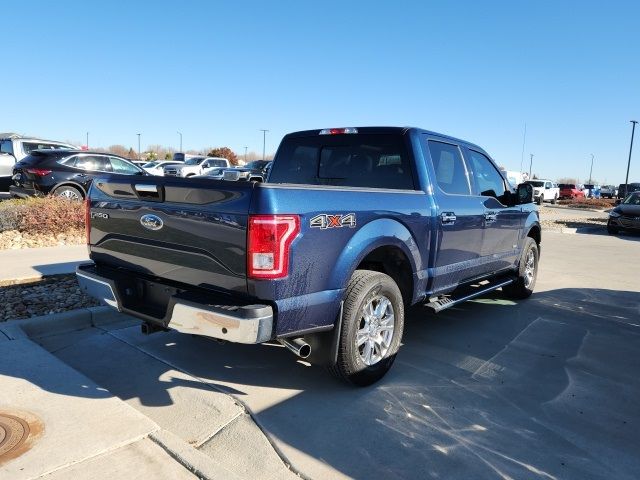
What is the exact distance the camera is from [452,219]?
4.75 metres

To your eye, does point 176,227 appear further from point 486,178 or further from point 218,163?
point 218,163

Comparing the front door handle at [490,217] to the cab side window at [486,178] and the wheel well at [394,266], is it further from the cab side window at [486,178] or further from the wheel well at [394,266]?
the wheel well at [394,266]

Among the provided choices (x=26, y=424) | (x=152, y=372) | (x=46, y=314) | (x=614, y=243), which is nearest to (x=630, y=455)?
(x=152, y=372)

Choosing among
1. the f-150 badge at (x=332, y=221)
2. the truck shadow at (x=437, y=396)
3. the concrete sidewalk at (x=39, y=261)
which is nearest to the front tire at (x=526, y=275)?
the truck shadow at (x=437, y=396)

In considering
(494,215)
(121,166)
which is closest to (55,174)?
(121,166)

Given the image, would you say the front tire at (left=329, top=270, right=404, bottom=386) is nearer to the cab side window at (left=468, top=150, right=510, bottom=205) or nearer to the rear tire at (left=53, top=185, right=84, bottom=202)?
the cab side window at (left=468, top=150, right=510, bottom=205)

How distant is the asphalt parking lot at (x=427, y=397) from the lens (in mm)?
3027

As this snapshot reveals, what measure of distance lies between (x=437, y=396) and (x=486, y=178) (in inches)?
114

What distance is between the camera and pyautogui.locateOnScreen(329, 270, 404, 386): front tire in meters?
3.60

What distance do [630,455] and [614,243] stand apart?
45.7ft

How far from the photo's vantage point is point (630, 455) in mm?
3166

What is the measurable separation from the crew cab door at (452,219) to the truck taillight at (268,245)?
1879 mm

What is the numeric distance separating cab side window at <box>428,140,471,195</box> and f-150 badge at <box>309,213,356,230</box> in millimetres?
1539

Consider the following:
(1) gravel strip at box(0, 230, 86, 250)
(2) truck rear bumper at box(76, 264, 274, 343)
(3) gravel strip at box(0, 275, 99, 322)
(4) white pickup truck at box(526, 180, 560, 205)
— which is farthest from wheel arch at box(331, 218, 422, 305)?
(4) white pickup truck at box(526, 180, 560, 205)
